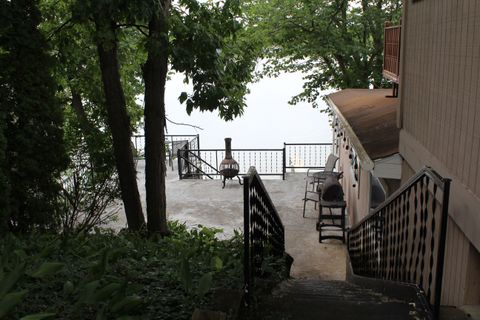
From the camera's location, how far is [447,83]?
414 centimetres

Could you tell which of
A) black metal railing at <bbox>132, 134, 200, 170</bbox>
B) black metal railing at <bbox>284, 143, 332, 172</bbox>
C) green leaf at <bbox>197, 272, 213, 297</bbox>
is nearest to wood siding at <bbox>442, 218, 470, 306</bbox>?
green leaf at <bbox>197, 272, 213, 297</bbox>

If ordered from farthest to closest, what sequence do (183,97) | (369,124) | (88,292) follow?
(369,124)
(183,97)
(88,292)

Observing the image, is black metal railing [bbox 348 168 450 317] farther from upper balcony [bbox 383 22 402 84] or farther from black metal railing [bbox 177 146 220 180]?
black metal railing [bbox 177 146 220 180]

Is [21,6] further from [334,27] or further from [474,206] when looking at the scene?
[334,27]

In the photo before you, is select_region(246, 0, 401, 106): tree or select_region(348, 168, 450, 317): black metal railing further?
select_region(246, 0, 401, 106): tree

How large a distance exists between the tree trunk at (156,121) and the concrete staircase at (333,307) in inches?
169

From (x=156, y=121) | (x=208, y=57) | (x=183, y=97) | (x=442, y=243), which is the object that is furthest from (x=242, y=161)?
(x=442, y=243)

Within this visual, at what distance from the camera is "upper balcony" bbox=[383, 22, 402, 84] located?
8703mm

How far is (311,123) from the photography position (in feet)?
95.2

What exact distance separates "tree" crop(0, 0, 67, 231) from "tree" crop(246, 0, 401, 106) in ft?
31.7

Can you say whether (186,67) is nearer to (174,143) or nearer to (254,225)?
(254,225)

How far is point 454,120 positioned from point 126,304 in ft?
9.63

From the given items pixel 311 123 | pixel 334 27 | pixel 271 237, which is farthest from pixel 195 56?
pixel 311 123

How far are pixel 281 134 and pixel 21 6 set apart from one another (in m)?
21.4
